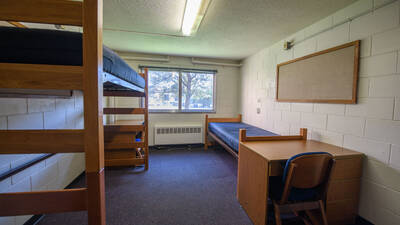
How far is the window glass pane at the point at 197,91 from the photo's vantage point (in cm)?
394

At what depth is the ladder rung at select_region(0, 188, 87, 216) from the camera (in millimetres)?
654

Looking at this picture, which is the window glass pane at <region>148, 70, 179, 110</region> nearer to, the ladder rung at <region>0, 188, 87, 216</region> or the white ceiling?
the white ceiling

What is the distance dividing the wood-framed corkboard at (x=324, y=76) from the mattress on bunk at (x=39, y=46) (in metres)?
2.32

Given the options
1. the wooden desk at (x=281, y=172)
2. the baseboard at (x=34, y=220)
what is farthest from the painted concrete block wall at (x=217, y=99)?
the wooden desk at (x=281, y=172)

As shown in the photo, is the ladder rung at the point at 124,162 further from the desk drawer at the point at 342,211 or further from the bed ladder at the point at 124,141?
the desk drawer at the point at 342,211

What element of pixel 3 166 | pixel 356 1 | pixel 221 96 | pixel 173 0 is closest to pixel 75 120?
pixel 3 166

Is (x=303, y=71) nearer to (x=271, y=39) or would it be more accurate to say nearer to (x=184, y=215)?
(x=271, y=39)

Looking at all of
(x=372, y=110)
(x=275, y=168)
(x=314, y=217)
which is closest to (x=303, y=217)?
(x=314, y=217)

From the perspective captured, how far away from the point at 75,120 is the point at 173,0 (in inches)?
80.8

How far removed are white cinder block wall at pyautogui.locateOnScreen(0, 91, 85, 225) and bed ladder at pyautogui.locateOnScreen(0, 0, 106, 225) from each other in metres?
0.92

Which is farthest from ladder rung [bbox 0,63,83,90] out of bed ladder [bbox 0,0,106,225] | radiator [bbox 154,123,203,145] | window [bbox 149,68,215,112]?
window [bbox 149,68,215,112]

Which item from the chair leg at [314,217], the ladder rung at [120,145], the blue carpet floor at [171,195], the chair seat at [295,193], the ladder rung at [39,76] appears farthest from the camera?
the ladder rung at [120,145]

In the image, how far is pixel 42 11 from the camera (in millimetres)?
605

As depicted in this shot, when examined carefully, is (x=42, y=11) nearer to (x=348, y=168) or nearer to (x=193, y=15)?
Answer: (x=193, y=15)
